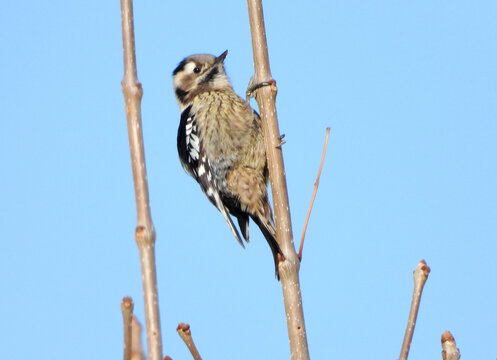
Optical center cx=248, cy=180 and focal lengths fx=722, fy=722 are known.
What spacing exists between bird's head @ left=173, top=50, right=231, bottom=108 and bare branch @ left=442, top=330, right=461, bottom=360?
4.06m

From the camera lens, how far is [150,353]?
4.89 feet

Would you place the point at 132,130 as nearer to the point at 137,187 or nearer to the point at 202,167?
the point at 137,187

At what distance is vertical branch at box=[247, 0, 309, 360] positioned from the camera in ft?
7.48

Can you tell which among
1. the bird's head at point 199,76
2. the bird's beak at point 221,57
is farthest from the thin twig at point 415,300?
the bird's beak at point 221,57

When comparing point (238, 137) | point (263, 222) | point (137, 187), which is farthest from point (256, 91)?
point (238, 137)

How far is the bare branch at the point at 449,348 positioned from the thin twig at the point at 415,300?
11cm

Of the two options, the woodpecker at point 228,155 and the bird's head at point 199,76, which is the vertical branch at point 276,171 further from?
the bird's head at point 199,76

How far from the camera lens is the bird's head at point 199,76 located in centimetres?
571

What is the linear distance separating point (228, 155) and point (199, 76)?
1089mm

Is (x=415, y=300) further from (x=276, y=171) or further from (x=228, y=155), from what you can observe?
(x=228, y=155)

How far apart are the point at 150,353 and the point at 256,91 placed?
1.50m

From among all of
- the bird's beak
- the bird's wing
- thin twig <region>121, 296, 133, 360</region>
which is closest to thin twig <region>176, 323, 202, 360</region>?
thin twig <region>121, 296, 133, 360</region>

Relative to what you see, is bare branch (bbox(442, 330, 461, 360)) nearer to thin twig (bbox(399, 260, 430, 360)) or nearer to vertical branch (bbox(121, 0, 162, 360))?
thin twig (bbox(399, 260, 430, 360))

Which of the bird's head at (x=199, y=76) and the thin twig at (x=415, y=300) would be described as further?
the bird's head at (x=199, y=76)
